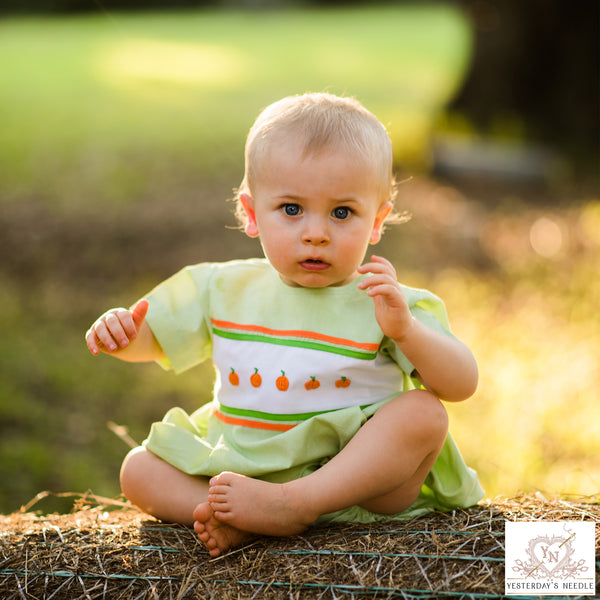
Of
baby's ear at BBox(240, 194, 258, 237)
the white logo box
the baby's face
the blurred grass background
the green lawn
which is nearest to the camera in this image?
the white logo box

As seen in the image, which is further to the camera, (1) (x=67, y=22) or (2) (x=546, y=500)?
(1) (x=67, y=22)

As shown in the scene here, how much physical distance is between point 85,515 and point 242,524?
749 millimetres

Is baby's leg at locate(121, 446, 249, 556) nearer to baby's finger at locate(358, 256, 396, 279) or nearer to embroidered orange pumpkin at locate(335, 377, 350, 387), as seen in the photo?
embroidered orange pumpkin at locate(335, 377, 350, 387)

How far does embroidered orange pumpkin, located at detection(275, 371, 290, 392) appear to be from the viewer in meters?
2.47

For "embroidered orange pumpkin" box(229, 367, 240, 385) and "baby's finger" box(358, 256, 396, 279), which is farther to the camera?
"embroidered orange pumpkin" box(229, 367, 240, 385)

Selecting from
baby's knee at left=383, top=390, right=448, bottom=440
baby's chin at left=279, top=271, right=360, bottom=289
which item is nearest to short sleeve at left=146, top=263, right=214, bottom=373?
baby's chin at left=279, top=271, right=360, bottom=289

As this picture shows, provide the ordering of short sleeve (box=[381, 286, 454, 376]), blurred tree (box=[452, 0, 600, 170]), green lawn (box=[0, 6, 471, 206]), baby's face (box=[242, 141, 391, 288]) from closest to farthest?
baby's face (box=[242, 141, 391, 288])
short sleeve (box=[381, 286, 454, 376])
green lawn (box=[0, 6, 471, 206])
blurred tree (box=[452, 0, 600, 170])

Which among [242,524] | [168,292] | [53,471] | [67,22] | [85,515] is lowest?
[53,471]

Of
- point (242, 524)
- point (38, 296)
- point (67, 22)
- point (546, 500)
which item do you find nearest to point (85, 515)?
point (242, 524)

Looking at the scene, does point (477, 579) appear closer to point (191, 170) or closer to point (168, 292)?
point (168, 292)

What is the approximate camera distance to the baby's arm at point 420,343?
225cm

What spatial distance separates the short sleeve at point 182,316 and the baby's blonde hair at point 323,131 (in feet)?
1.29

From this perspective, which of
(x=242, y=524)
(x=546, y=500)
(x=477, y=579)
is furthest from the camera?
(x=546, y=500)

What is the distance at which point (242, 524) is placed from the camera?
88.8 inches
